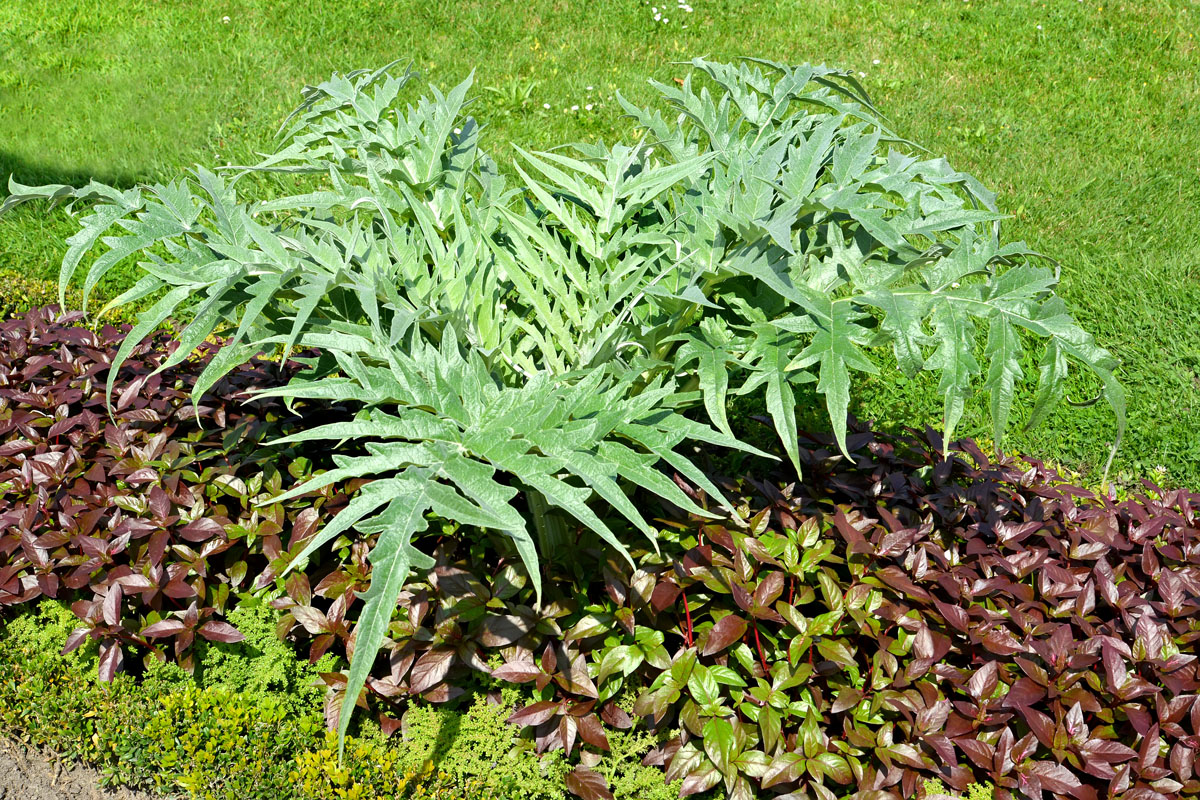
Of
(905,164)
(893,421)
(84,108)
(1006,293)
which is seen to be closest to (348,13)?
(84,108)

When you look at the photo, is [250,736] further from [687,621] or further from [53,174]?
[53,174]

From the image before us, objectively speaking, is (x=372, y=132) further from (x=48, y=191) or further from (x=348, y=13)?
(x=348, y=13)

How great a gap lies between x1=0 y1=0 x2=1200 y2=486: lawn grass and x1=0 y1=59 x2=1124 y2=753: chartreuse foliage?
175 centimetres

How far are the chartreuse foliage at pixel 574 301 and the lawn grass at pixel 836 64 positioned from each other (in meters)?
1.75

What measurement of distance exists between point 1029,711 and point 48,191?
8.48 ft

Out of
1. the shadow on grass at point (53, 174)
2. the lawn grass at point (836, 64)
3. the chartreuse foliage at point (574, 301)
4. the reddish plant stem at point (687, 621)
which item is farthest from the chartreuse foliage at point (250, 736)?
the shadow on grass at point (53, 174)

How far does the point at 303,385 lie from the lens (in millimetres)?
1795

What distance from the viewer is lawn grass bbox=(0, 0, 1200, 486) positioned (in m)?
4.39

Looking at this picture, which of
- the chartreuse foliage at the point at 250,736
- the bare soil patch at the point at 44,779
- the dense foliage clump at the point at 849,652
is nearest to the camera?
the dense foliage clump at the point at 849,652

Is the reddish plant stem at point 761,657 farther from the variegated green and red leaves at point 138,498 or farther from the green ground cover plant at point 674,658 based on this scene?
the variegated green and red leaves at point 138,498

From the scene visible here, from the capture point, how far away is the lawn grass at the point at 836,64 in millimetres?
4391

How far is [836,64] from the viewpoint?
21.0 feet

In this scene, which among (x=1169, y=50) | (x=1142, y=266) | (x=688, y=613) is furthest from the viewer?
(x=1169, y=50)

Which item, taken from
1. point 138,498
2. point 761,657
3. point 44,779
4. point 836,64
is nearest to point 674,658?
point 761,657
